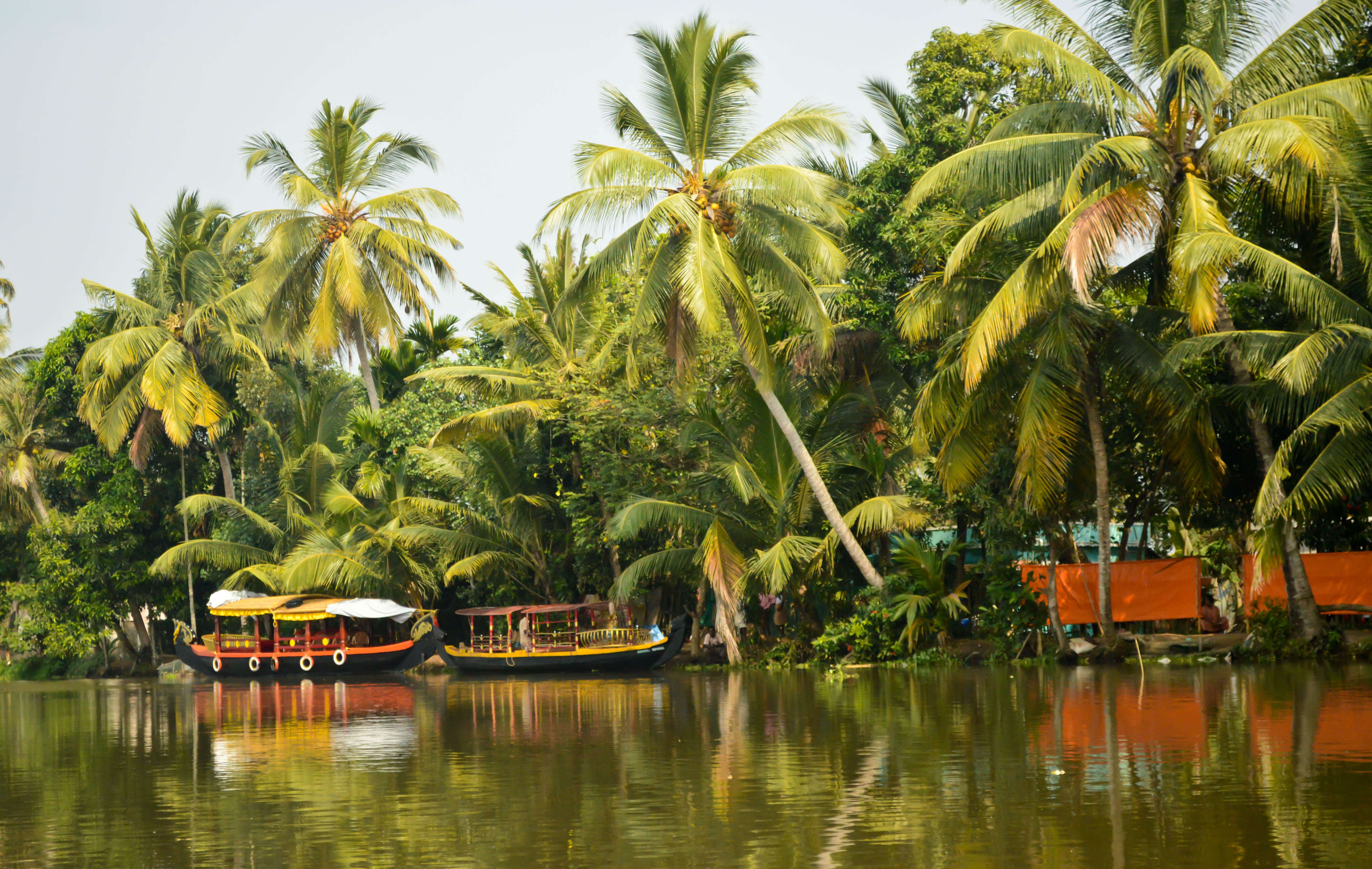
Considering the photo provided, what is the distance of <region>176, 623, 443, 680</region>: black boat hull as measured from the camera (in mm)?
27578

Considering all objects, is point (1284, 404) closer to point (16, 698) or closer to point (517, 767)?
point (517, 767)

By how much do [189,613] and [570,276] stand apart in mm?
16659

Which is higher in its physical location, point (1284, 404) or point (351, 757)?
point (1284, 404)

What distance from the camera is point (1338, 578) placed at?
17.6 metres

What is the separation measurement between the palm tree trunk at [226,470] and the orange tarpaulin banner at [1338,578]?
26221 mm

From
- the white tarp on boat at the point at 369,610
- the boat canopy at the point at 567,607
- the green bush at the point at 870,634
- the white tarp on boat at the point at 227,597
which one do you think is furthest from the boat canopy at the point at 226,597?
the green bush at the point at 870,634

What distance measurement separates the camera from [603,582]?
2695cm

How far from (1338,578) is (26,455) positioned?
32.6 m

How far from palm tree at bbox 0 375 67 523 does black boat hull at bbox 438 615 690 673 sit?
16.5 meters

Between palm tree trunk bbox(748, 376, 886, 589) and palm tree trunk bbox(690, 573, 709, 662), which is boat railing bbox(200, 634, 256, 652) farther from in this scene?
palm tree trunk bbox(748, 376, 886, 589)

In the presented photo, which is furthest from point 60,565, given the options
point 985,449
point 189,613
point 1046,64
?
point 1046,64

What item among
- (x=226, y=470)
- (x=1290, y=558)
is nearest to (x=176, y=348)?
(x=226, y=470)

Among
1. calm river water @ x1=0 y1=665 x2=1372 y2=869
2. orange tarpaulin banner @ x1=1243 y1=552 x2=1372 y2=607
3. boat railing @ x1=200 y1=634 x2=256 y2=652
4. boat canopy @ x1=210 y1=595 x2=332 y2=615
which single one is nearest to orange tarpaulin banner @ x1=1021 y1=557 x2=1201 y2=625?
orange tarpaulin banner @ x1=1243 y1=552 x2=1372 y2=607

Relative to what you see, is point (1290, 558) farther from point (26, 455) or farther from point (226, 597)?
point (26, 455)
